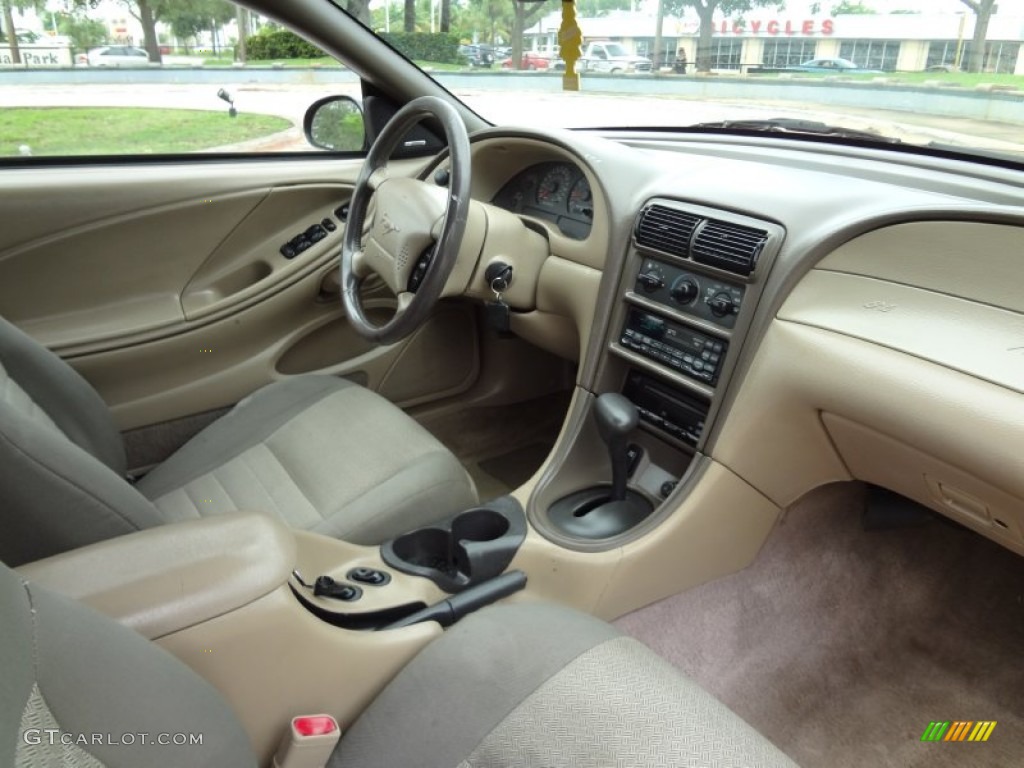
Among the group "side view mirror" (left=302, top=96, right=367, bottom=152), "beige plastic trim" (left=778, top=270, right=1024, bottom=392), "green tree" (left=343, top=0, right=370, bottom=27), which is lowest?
"beige plastic trim" (left=778, top=270, right=1024, bottom=392)

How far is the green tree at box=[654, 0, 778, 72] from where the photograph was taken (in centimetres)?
179

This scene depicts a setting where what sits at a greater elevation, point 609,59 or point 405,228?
point 609,59

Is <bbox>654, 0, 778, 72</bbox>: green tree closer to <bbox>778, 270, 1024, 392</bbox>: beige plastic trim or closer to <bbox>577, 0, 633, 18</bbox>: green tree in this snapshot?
<bbox>577, 0, 633, 18</bbox>: green tree

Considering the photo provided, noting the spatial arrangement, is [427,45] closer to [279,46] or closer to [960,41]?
[279,46]

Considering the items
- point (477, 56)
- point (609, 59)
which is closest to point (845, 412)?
point (609, 59)

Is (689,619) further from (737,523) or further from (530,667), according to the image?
(530,667)

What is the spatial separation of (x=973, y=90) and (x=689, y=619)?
111 centimetres

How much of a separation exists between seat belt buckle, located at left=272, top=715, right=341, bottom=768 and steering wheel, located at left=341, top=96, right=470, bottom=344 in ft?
2.70

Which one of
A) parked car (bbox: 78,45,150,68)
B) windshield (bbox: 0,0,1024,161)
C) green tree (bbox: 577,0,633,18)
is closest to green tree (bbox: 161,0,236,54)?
windshield (bbox: 0,0,1024,161)

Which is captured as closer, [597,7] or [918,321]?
[918,321]

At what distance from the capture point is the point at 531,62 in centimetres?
216

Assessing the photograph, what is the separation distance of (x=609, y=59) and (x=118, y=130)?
1.26m

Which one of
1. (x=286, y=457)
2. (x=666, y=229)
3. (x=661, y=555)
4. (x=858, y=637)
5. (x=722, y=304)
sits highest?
(x=666, y=229)

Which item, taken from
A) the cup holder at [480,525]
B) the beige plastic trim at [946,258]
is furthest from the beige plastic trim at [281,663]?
the beige plastic trim at [946,258]
